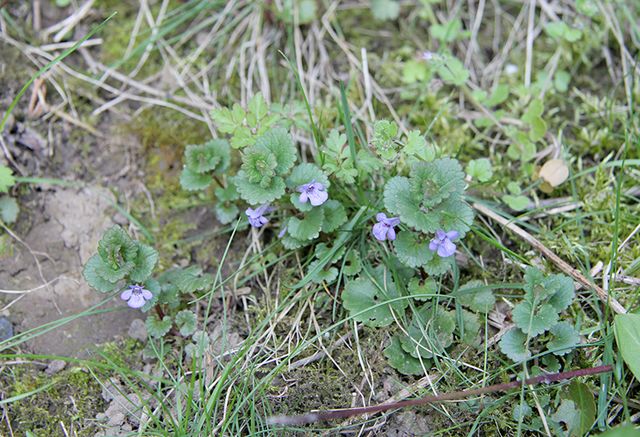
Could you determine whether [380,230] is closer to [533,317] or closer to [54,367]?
[533,317]

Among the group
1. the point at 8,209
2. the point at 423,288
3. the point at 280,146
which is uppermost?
the point at 280,146

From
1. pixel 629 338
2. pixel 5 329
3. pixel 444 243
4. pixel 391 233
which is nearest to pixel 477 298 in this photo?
pixel 444 243

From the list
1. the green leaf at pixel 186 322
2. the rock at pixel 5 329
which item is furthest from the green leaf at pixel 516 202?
the rock at pixel 5 329

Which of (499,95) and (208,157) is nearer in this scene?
(208,157)

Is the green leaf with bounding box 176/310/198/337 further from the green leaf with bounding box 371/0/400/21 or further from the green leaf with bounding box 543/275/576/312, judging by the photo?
the green leaf with bounding box 371/0/400/21

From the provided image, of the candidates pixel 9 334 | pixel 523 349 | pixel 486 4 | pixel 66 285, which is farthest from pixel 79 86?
pixel 523 349

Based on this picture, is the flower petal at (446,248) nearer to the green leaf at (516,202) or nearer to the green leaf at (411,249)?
the green leaf at (411,249)

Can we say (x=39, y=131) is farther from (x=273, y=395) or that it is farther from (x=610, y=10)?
(x=610, y=10)
